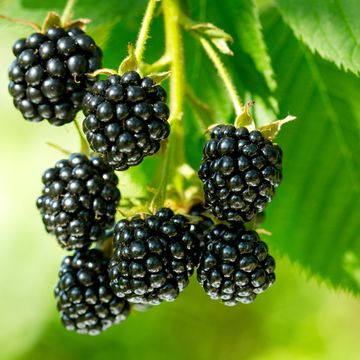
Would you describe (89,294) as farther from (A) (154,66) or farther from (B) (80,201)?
(A) (154,66)

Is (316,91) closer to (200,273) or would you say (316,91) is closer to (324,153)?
(324,153)

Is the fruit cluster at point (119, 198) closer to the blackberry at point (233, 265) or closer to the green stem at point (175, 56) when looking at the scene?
the blackberry at point (233, 265)

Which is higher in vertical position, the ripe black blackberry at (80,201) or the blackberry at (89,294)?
the ripe black blackberry at (80,201)

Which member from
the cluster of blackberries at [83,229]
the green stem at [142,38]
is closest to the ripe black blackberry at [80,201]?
the cluster of blackberries at [83,229]

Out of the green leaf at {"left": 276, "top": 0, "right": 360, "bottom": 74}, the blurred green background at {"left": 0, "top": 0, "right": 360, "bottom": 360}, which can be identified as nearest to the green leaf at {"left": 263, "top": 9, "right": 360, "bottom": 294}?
the blurred green background at {"left": 0, "top": 0, "right": 360, "bottom": 360}

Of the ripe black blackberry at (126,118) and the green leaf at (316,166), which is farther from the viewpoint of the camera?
the green leaf at (316,166)

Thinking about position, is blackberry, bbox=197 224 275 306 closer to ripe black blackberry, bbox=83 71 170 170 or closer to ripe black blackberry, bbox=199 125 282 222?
ripe black blackberry, bbox=199 125 282 222

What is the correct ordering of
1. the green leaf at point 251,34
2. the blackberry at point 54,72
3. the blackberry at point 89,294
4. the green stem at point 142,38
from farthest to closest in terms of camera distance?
the green leaf at point 251,34
the blackberry at point 89,294
the blackberry at point 54,72
the green stem at point 142,38
